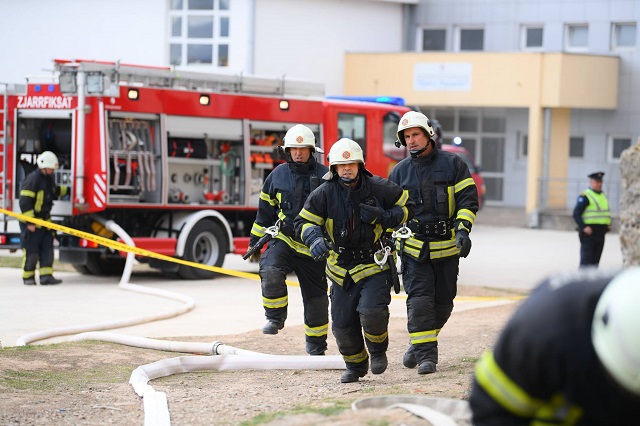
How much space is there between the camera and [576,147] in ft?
105

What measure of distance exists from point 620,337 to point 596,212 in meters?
13.4

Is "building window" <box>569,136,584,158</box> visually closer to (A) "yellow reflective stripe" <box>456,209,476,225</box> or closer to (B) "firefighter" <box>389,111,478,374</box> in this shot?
(B) "firefighter" <box>389,111,478,374</box>

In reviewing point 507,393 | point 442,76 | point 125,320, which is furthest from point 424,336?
point 442,76

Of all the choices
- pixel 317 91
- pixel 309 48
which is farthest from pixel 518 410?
pixel 309 48

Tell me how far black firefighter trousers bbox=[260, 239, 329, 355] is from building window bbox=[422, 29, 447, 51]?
2412 cm

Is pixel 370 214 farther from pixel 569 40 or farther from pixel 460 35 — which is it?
pixel 460 35

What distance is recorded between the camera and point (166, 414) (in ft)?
20.6

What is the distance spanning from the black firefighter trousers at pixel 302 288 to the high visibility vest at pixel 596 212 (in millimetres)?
7120

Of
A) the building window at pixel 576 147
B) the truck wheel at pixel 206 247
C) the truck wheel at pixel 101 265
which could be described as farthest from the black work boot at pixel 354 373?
the building window at pixel 576 147

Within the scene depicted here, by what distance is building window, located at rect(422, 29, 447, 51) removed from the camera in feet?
108

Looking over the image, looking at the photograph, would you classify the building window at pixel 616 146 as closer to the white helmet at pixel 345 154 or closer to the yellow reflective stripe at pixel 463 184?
the yellow reflective stripe at pixel 463 184

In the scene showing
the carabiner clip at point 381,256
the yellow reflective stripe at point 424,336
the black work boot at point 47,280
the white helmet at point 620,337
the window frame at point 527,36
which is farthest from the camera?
the window frame at point 527,36

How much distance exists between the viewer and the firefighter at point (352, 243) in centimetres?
782

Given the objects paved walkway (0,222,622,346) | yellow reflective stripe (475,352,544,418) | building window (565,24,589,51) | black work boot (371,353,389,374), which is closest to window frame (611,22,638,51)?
building window (565,24,589,51)
